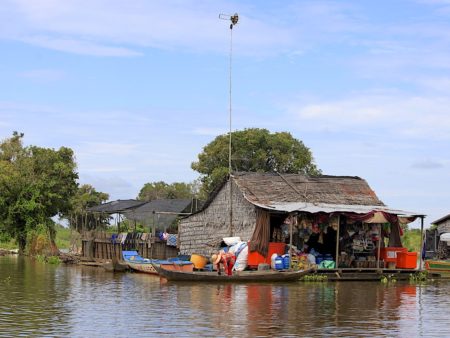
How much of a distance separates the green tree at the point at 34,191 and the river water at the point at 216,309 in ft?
54.9

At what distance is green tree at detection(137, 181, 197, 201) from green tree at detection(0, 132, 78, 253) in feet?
59.6

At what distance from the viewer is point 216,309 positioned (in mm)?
17219

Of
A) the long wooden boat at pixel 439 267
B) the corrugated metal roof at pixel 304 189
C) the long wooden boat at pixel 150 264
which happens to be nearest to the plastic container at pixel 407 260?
the corrugated metal roof at pixel 304 189

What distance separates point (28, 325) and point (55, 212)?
101 feet

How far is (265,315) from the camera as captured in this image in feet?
53.8

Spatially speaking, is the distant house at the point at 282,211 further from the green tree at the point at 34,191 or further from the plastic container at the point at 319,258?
the green tree at the point at 34,191

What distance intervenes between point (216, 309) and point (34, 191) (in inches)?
1090

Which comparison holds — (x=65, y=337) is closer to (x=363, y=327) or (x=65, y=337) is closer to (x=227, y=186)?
(x=363, y=327)

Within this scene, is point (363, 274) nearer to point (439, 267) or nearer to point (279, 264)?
point (279, 264)

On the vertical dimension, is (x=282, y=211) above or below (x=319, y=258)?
above

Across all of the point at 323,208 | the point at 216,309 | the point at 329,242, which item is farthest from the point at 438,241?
the point at 216,309

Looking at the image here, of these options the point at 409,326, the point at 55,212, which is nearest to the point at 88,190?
the point at 55,212

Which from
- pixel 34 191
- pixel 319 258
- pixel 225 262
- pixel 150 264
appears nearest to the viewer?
pixel 225 262

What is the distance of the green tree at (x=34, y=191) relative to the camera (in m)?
42.5
